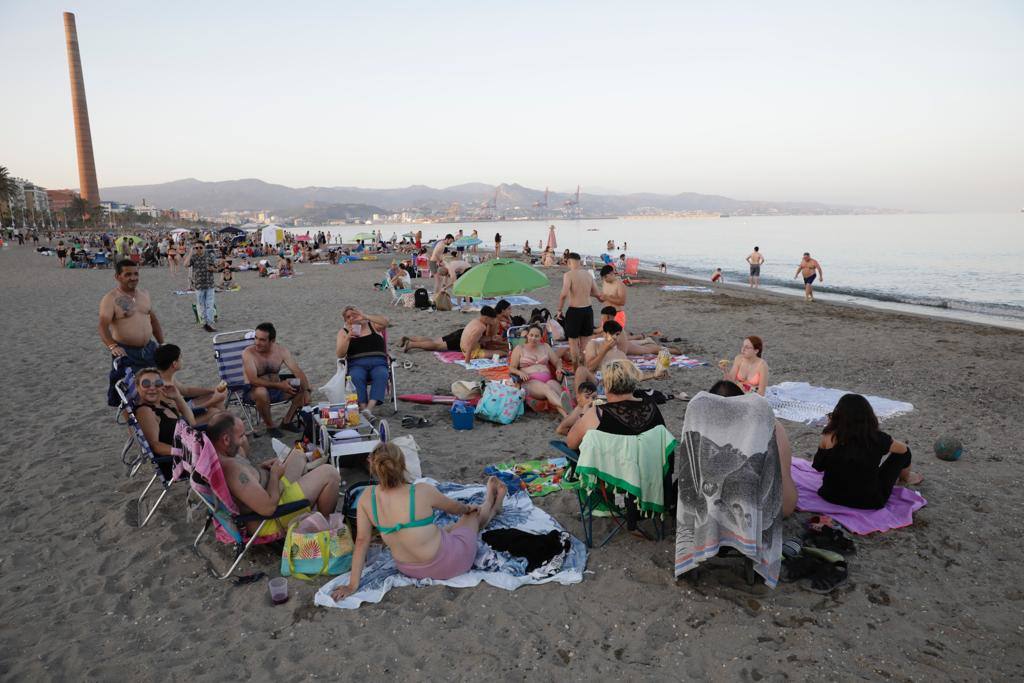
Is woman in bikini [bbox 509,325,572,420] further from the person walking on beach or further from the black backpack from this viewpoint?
the black backpack

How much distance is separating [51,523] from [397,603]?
2.70 meters

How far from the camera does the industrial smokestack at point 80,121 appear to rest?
272 ft

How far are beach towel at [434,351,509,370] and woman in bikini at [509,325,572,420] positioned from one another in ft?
6.12

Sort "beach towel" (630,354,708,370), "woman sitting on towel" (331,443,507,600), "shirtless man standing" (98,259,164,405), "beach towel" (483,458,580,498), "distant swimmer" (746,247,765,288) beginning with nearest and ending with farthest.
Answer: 1. "woman sitting on towel" (331,443,507,600)
2. "beach towel" (483,458,580,498)
3. "shirtless man standing" (98,259,164,405)
4. "beach towel" (630,354,708,370)
5. "distant swimmer" (746,247,765,288)

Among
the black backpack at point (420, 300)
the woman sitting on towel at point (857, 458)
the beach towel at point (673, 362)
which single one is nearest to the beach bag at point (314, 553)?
the woman sitting on towel at point (857, 458)

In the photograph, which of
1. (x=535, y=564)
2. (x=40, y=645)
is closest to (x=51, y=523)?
(x=40, y=645)

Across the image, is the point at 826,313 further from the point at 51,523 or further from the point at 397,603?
the point at 51,523

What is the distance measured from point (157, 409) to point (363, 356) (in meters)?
2.32

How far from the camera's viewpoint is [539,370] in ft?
21.5

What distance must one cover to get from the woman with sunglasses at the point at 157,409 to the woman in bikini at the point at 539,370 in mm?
3309

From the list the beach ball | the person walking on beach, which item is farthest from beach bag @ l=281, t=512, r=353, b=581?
the person walking on beach

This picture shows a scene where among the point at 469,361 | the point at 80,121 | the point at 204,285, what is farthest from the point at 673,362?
the point at 80,121

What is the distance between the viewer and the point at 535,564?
352cm

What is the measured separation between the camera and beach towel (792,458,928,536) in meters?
3.83
